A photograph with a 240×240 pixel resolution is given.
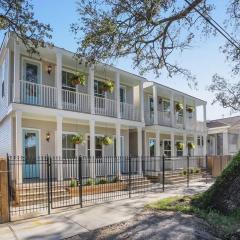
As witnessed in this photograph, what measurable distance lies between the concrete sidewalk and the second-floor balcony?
5.98 m

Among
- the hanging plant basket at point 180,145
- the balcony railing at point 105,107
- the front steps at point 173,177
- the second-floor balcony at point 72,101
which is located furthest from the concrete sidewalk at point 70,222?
the hanging plant basket at point 180,145

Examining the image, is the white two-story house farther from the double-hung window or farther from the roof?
the double-hung window

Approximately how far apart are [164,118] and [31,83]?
11.5 meters

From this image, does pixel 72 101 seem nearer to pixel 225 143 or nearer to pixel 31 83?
pixel 31 83

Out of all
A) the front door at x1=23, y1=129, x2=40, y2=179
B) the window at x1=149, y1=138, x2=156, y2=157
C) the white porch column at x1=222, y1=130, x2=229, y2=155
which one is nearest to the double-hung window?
the front door at x1=23, y1=129, x2=40, y2=179

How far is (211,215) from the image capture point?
870 centimetres

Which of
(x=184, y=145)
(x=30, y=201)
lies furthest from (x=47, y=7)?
(x=184, y=145)

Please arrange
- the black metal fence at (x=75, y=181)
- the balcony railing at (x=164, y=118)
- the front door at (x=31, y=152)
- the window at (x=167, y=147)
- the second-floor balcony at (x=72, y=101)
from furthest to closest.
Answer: the window at (x=167, y=147) → the balcony railing at (x=164, y=118) → the front door at (x=31, y=152) → the second-floor balcony at (x=72, y=101) → the black metal fence at (x=75, y=181)

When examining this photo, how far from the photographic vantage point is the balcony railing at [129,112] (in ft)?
63.2

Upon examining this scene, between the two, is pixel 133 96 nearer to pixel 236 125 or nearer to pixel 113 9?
pixel 113 9

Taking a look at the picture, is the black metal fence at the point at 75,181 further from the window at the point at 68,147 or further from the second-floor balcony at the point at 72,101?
the second-floor balcony at the point at 72,101

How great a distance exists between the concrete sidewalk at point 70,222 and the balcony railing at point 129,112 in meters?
8.49

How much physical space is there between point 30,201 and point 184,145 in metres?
14.6

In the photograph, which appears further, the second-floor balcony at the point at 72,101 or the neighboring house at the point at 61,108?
the second-floor balcony at the point at 72,101
